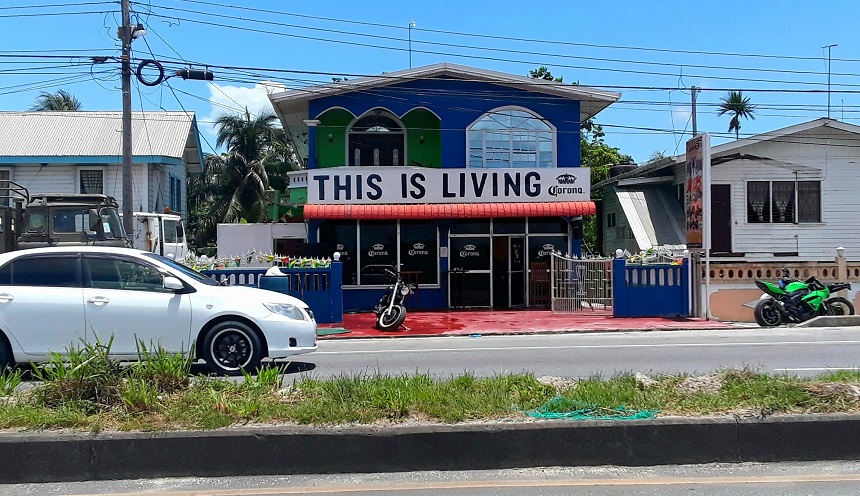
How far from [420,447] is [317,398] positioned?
3.77 ft

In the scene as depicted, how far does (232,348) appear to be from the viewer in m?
9.20

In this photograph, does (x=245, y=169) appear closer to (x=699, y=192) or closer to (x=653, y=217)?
(x=653, y=217)

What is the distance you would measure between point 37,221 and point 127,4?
6404 mm

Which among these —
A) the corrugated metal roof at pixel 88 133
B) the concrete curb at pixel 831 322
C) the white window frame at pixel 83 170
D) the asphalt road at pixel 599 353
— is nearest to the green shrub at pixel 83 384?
the asphalt road at pixel 599 353

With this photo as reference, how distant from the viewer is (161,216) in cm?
2227

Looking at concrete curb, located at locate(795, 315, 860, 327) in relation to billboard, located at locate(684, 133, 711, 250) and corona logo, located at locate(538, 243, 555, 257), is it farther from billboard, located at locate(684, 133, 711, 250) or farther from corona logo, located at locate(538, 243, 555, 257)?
corona logo, located at locate(538, 243, 555, 257)

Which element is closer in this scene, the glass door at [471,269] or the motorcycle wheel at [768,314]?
the motorcycle wheel at [768,314]

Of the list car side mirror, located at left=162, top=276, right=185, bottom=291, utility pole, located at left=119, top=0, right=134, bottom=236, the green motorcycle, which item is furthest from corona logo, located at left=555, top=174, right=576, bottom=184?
car side mirror, located at left=162, top=276, right=185, bottom=291

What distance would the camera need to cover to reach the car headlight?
9391 millimetres

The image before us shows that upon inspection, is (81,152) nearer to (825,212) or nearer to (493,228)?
(493,228)

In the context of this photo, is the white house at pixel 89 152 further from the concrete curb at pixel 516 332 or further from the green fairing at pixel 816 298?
the green fairing at pixel 816 298

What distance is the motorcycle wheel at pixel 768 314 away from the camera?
15891 millimetres

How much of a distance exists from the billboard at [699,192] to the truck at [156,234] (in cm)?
1377

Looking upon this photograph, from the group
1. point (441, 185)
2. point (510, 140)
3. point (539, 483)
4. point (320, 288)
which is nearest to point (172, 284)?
point (539, 483)
